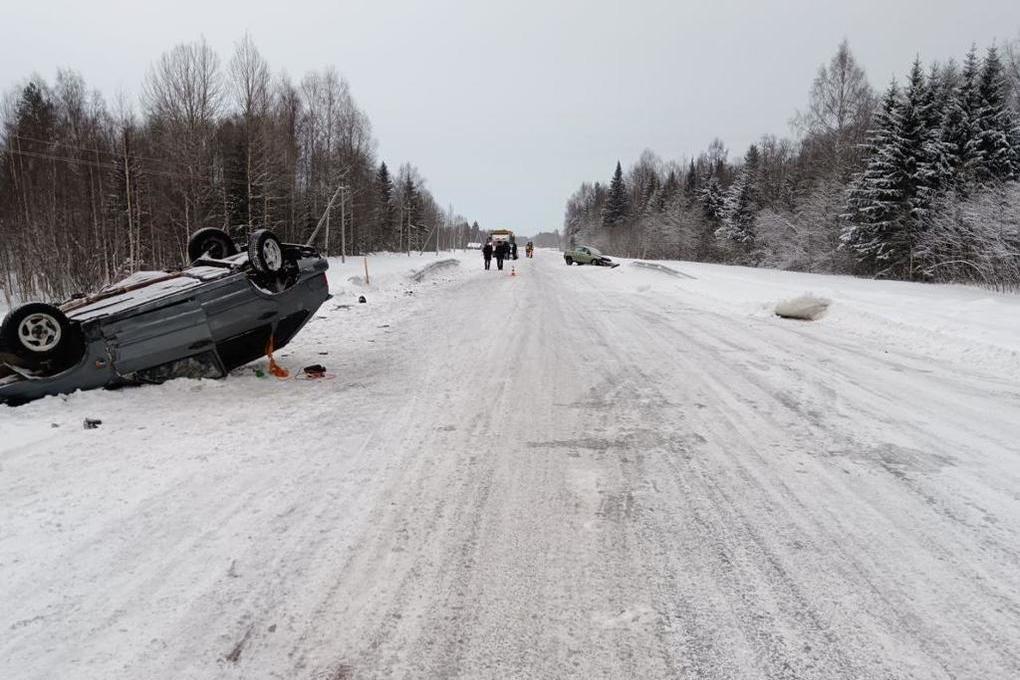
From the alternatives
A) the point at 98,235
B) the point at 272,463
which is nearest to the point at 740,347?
the point at 272,463

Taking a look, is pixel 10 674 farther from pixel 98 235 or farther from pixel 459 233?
pixel 459 233

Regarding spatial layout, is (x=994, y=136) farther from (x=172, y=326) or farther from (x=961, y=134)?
(x=172, y=326)

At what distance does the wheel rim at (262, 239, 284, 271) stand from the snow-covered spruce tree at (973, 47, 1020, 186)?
103 feet

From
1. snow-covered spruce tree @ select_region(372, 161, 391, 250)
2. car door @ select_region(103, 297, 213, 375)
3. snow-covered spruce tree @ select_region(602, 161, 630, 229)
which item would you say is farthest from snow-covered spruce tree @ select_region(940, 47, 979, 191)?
snow-covered spruce tree @ select_region(602, 161, 630, 229)

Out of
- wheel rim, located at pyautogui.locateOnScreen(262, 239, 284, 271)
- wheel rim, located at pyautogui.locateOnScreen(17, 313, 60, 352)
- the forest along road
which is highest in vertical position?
wheel rim, located at pyautogui.locateOnScreen(262, 239, 284, 271)

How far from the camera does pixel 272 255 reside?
21.7 ft

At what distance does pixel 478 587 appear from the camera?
2.60 m

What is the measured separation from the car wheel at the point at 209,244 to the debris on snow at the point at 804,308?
450 inches

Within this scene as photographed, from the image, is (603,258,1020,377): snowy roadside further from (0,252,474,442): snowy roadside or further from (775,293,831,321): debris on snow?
(0,252,474,442): snowy roadside

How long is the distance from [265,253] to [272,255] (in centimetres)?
13

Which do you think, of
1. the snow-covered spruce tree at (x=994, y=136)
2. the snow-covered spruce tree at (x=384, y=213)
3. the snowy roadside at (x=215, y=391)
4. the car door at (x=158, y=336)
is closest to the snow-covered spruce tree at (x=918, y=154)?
the snow-covered spruce tree at (x=994, y=136)

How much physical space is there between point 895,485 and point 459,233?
164 meters

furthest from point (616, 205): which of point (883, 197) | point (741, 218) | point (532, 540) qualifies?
point (532, 540)

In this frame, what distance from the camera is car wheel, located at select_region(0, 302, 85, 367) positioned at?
5109mm
